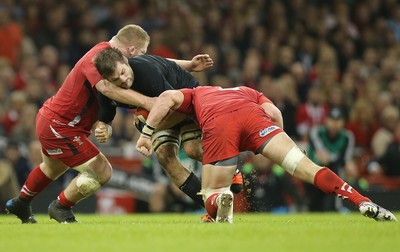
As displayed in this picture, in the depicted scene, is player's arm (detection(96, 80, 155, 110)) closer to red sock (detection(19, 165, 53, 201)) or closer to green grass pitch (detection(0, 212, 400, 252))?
green grass pitch (detection(0, 212, 400, 252))

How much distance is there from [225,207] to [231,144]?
575 mm

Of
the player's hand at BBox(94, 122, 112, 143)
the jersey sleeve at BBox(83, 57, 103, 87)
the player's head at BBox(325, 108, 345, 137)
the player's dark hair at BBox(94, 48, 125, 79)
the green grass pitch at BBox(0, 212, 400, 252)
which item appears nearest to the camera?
the green grass pitch at BBox(0, 212, 400, 252)

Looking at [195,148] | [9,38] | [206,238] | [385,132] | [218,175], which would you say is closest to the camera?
[206,238]

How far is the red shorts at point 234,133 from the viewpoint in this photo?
865 centimetres

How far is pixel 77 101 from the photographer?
31.7ft

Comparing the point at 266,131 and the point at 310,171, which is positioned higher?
the point at 266,131

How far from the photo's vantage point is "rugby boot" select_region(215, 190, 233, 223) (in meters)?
8.32

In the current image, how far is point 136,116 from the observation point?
9.46 meters

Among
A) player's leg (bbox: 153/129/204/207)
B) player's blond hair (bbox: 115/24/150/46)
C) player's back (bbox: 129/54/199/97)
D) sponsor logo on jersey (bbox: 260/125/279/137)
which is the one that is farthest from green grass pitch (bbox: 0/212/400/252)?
player's blond hair (bbox: 115/24/150/46)

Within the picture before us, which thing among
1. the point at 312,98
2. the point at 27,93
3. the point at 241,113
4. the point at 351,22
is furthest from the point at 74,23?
the point at 241,113

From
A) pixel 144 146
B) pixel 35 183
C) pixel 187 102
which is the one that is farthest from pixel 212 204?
pixel 35 183

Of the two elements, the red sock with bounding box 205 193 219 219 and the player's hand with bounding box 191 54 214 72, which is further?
the player's hand with bounding box 191 54 214 72

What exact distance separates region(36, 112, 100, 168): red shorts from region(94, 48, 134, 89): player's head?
3.03 feet

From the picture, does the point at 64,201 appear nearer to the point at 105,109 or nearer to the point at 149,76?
the point at 105,109
